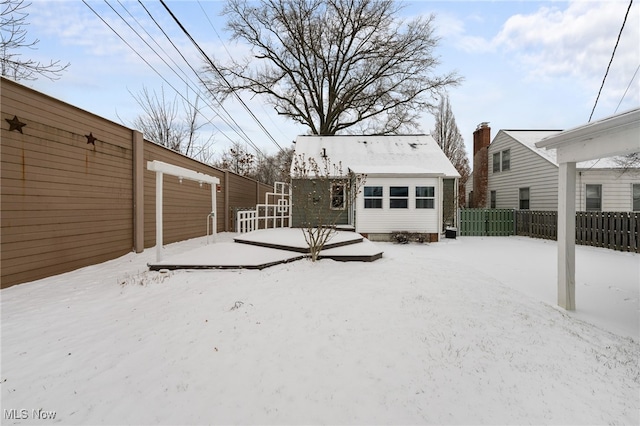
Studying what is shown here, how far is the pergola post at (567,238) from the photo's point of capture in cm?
427

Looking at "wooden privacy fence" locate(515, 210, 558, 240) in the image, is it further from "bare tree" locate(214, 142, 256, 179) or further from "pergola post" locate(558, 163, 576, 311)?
"bare tree" locate(214, 142, 256, 179)

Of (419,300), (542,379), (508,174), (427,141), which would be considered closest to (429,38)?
(427,141)

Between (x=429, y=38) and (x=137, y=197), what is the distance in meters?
21.4

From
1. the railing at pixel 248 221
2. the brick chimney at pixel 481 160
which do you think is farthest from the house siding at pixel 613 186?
the railing at pixel 248 221

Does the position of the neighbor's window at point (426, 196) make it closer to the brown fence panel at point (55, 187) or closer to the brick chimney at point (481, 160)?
the brick chimney at point (481, 160)

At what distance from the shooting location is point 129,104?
53.6 feet

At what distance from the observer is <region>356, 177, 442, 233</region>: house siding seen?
1174cm

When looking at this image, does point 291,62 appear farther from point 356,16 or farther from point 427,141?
point 427,141

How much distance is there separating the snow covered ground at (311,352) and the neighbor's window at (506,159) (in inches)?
495

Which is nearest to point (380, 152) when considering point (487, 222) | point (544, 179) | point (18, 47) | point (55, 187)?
point (487, 222)

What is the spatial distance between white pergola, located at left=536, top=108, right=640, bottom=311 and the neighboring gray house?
10.1 metres

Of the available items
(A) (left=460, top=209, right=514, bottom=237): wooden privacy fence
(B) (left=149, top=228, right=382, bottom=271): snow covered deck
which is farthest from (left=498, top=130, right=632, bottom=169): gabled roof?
(B) (left=149, top=228, right=382, bottom=271): snow covered deck

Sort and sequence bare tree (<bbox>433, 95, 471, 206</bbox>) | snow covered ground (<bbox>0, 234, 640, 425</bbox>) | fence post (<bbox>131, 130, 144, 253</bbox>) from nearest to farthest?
snow covered ground (<bbox>0, 234, 640, 425</bbox>) → fence post (<bbox>131, 130, 144, 253</bbox>) → bare tree (<bbox>433, 95, 471, 206</bbox>)

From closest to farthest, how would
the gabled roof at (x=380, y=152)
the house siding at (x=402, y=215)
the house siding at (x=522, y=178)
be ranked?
the house siding at (x=402, y=215) < the house siding at (x=522, y=178) < the gabled roof at (x=380, y=152)
